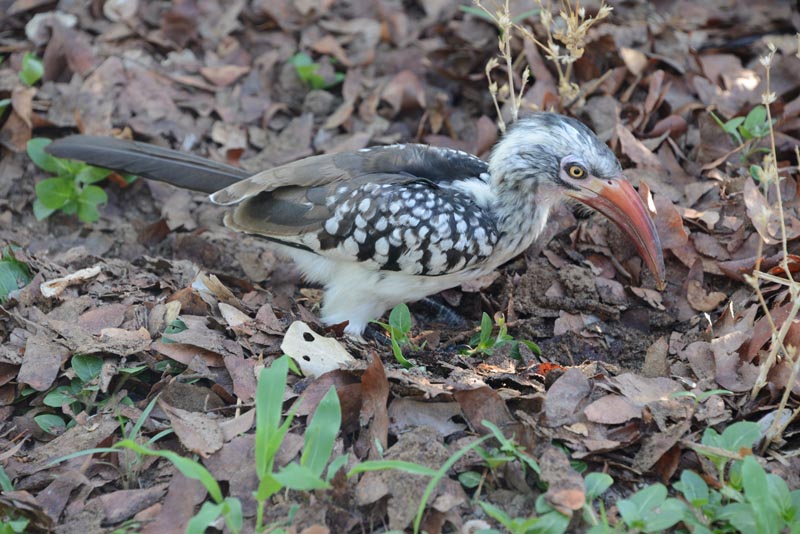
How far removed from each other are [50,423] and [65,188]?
6.78ft

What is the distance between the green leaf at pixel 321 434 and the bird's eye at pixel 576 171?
1793 millimetres

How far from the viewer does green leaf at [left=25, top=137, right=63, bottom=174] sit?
5262mm

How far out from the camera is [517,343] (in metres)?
4.23

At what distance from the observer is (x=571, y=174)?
430cm

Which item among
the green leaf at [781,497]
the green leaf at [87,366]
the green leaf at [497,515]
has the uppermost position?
the green leaf at [781,497]

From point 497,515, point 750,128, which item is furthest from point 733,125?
point 497,515

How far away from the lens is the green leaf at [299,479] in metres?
2.84

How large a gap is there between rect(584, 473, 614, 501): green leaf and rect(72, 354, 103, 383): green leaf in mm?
2157

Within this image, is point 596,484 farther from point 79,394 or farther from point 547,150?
point 79,394

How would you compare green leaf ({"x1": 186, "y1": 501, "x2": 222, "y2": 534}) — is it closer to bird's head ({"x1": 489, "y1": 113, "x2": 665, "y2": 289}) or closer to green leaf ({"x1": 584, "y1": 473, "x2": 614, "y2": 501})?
green leaf ({"x1": 584, "y1": 473, "x2": 614, "y2": 501})

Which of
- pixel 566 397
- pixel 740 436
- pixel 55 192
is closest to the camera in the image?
pixel 740 436

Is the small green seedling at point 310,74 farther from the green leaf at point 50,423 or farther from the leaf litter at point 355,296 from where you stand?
the green leaf at point 50,423

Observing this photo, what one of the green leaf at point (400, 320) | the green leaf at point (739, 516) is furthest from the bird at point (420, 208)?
the green leaf at point (739, 516)

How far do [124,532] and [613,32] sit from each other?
15.2ft
